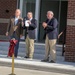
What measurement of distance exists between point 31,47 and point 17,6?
5354 millimetres

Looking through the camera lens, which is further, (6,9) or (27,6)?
(27,6)

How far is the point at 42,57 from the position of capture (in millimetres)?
14016

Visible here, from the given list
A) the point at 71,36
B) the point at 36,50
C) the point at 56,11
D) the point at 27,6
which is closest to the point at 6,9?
the point at 27,6

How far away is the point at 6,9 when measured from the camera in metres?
18.1

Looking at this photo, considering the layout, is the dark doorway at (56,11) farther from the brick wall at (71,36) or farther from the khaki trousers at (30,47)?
the brick wall at (71,36)

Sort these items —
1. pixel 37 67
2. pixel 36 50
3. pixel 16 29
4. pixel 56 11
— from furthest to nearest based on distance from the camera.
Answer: pixel 56 11 < pixel 36 50 < pixel 16 29 < pixel 37 67

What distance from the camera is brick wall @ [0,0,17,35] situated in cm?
1803

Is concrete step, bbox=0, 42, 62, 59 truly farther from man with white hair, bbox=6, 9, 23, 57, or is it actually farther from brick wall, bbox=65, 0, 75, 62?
man with white hair, bbox=6, 9, 23, 57

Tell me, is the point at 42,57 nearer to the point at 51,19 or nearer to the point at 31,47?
the point at 31,47

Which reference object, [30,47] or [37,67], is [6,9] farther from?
[37,67]

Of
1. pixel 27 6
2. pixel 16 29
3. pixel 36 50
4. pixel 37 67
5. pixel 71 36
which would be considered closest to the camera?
pixel 37 67

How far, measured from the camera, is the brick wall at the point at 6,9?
18.0m

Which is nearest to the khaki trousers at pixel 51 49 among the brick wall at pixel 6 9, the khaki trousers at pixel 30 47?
the khaki trousers at pixel 30 47

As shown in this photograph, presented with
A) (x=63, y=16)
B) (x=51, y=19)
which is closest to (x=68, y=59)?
(x=51, y=19)
